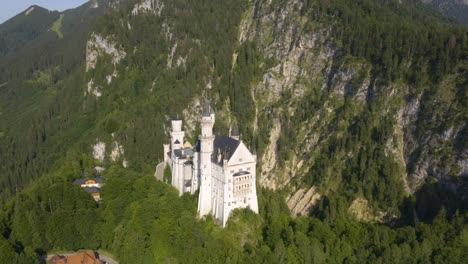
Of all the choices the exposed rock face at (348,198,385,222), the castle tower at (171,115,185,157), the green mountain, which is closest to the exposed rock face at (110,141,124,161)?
the green mountain

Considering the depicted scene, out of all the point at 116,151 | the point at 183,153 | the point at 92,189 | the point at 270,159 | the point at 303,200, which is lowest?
the point at 303,200

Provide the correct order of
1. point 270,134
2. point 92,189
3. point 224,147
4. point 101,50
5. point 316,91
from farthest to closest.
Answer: point 101,50 → point 270,134 → point 316,91 → point 92,189 → point 224,147

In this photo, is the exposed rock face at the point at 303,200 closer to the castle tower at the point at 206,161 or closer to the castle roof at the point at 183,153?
the castle roof at the point at 183,153

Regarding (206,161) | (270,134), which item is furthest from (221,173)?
(270,134)

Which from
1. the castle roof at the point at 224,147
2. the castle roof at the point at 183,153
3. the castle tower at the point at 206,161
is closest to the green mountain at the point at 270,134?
the castle tower at the point at 206,161

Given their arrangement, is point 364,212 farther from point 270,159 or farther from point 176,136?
point 176,136

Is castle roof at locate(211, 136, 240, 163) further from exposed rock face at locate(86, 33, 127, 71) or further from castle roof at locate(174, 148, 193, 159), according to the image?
exposed rock face at locate(86, 33, 127, 71)

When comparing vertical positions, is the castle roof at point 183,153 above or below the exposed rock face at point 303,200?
above

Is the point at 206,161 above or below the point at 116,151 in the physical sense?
above

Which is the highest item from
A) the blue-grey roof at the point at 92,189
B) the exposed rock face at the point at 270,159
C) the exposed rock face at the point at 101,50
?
the exposed rock face at the point at 101,50
